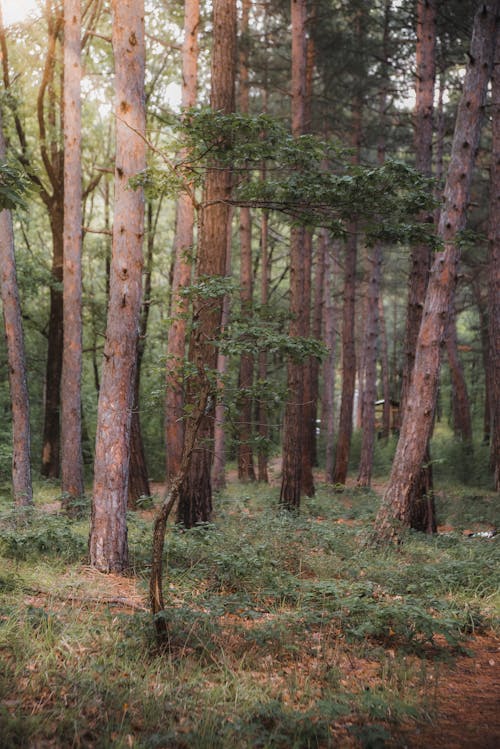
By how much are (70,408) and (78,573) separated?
5331 mm

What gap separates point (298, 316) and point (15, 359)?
6.23 metres

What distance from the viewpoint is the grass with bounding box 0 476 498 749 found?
11.8ft

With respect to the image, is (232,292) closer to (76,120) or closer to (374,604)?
(374,604)

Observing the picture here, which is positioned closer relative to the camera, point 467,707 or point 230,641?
point 467,707

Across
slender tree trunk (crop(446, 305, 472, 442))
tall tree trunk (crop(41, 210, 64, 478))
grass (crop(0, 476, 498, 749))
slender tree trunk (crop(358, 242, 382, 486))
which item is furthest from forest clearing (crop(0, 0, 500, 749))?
slender tree trunk (crop(446, 305, 472, 442))

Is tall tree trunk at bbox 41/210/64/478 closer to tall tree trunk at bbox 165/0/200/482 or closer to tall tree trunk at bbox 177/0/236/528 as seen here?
tall tree trunk at bbox 165/0/200/482

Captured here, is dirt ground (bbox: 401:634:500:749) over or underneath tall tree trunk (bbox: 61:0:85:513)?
underneath

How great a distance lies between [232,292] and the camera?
612 centimetres

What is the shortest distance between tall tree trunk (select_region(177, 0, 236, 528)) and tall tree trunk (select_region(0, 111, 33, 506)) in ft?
10.7

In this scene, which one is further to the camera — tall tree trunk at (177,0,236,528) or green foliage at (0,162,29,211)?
tall tree trunk at (177,0,236,528)

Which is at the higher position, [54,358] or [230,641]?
[54,358]

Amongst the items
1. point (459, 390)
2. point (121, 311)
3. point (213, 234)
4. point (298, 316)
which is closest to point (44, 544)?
point (121, 311)

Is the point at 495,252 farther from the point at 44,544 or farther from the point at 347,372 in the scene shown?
the point at 44,544

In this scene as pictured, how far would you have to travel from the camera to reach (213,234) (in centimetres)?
865
